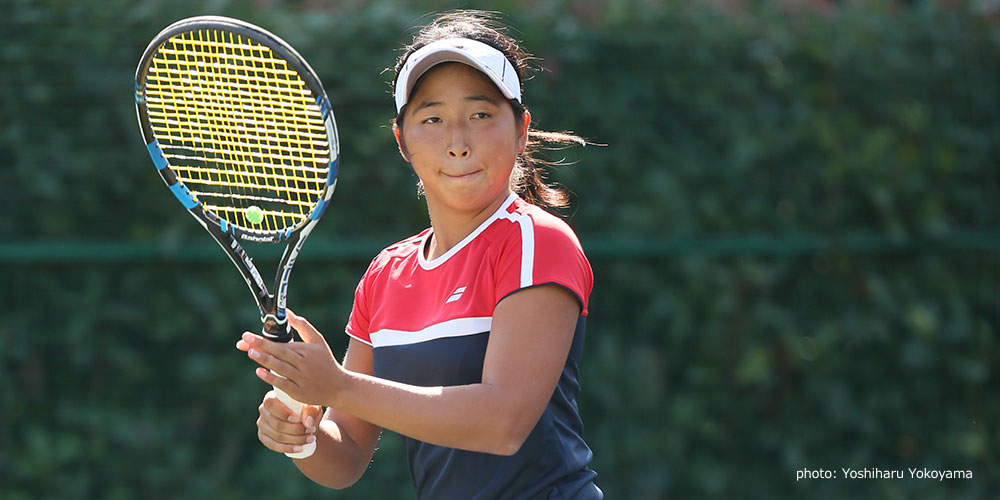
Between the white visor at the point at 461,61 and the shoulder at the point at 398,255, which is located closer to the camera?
the white visor at the point at 461,61

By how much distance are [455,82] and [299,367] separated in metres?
0.68

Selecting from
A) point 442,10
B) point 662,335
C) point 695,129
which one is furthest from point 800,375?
point 442,10

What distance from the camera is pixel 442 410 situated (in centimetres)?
196

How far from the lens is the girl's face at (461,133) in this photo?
2217 millimetres

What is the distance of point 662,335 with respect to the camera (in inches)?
192

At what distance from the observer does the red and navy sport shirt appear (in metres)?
2.15

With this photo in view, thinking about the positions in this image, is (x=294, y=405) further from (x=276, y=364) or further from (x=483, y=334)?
(x=483, y=334)

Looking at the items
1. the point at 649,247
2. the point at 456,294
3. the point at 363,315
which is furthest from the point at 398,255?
the point at 649,247

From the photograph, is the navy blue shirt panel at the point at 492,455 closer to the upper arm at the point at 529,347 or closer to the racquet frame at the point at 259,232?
the upper arm at the point at 529,347

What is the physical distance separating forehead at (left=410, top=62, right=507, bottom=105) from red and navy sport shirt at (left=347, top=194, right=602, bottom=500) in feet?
0.81

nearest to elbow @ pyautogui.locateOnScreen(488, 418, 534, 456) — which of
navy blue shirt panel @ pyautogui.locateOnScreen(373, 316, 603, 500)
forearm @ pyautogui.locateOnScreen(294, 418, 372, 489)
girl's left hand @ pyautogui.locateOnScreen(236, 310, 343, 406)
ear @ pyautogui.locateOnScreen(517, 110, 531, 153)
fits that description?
navy blue shirt panel @ pyautogui.locateOnScreen(373, 316, 603, 500)

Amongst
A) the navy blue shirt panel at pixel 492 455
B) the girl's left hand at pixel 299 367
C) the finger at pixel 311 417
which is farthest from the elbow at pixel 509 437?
the finger at pixel 311 417

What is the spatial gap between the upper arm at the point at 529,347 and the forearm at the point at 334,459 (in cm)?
50

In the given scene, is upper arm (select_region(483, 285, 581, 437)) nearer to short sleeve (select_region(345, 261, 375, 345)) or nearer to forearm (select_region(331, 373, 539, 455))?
forearm (select_region(331, 373, 539, 455))
